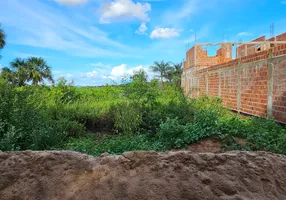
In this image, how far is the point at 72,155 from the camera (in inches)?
65.9

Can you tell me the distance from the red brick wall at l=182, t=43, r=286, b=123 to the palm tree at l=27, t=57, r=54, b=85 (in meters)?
16.5

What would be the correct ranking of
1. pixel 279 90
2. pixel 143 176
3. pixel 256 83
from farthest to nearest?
pixel 256 83 < pixel 279 90 < pixel 143 176

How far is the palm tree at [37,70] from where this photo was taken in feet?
69.5

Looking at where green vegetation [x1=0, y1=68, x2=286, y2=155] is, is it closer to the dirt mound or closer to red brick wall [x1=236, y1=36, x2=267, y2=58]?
the dirt mound

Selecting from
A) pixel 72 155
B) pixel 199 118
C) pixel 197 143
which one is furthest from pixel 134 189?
pixel 199 118

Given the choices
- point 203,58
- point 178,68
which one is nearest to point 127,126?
point 203,58

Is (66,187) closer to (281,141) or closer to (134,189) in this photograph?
(134,189)

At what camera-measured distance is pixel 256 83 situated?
6.92 meters

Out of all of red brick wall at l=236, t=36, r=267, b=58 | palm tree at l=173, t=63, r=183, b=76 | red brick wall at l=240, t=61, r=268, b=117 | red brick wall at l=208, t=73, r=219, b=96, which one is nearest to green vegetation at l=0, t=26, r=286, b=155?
red brick wall at l=240, t=61, r=268, b=117

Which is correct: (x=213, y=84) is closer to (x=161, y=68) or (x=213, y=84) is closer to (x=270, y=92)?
(x=270, y=92)

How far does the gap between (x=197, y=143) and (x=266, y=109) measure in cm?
316

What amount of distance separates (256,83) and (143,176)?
639cm

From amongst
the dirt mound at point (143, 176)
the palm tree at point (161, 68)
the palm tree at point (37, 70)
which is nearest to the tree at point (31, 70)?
the palm tree at point (37, 70)

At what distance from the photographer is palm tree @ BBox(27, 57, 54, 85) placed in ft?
69.5
